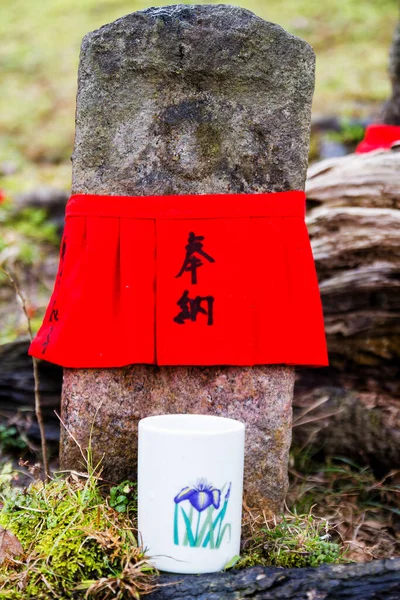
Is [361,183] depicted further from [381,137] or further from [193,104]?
[193,104]

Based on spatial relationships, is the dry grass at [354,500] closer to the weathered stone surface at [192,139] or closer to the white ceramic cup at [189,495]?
the weathered stone surface at [192,139]

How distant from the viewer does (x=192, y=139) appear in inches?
92.5

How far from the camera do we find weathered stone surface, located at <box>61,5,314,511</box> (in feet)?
7.61

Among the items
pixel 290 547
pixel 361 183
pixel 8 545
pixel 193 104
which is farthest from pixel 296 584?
pixel 361 183

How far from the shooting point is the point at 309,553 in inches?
83.0

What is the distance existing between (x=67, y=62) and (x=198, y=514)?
10879 millimetres

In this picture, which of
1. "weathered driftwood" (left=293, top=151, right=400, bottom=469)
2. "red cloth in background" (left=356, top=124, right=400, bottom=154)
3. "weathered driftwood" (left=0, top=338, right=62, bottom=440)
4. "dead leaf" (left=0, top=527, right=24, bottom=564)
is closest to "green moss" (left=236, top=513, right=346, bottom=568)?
"dead leaf" (left=0, top=527, right=24, bottom=564)

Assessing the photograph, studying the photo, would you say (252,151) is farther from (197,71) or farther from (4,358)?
(4,358)

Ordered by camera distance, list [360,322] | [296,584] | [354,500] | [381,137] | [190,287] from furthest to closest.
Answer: [381,137]
[360,322]
[354,500]
[190,287]
[296,584]

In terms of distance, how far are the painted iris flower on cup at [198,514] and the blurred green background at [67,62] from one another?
19.8ft

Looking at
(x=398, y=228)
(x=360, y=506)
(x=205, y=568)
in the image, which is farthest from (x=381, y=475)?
(x=205, y=568)

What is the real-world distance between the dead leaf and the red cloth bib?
1.85 ft

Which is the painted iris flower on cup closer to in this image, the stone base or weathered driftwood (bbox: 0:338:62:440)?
the stone base

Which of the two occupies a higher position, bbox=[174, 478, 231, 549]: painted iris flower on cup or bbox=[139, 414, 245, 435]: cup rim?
bbox=[139, 414, 245, 435]: cup rim
